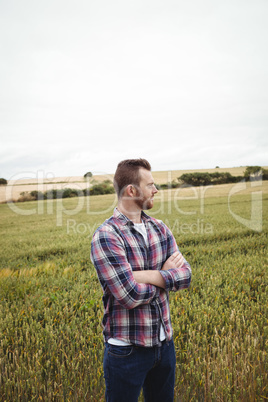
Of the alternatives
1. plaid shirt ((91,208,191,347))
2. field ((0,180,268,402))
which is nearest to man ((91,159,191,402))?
plaid shirt ((91,208,191,347))

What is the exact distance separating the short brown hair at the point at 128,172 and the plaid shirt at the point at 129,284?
10.7 inches

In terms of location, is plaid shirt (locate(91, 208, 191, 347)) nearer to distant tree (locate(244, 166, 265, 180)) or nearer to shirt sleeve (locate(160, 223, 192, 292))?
shirt sleeve (locate(160, 223, 192, 292))

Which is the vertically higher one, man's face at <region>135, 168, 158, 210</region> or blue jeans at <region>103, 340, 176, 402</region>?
man's face at <region>135, 168, 158, 210</region>

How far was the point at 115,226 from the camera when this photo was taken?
2.00m

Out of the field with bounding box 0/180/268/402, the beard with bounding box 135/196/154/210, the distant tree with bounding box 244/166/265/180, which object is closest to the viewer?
the beard with bounding box 135/196/154/210

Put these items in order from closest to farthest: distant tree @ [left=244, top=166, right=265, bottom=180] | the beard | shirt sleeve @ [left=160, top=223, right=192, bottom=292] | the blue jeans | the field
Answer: the blue jeans
shirt sleeve @ [left=160, top=223, right=192, bottom=292]
the beard
the field
distant tree @ [left=244, top=166, right=265, bottom=180]

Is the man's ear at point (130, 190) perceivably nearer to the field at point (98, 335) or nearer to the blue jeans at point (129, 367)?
the blue jeans at point (129, 367)

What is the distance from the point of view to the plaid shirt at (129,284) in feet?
5.98

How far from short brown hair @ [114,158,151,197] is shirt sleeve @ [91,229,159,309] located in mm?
455

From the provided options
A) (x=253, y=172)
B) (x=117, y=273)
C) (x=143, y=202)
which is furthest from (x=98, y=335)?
(x=253, y=172)

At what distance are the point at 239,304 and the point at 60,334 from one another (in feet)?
10.1

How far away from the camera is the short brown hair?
2068 mm

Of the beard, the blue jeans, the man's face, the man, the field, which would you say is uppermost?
the man's face

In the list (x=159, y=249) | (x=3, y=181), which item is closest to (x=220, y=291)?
(x=159, y=249)
